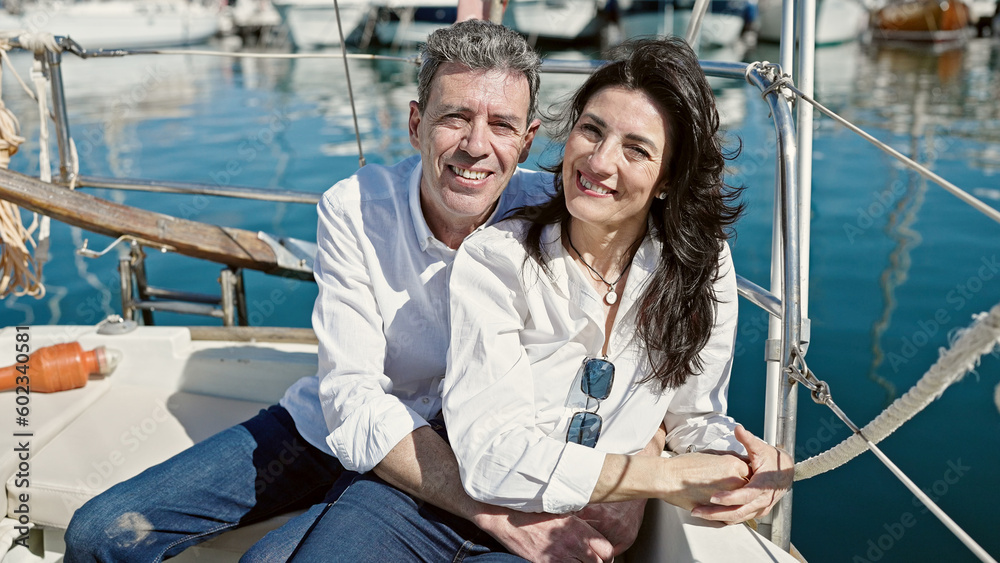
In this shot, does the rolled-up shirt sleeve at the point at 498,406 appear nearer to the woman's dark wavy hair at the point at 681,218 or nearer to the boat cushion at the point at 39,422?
the woman's dark wavy hair at the point at 681,218

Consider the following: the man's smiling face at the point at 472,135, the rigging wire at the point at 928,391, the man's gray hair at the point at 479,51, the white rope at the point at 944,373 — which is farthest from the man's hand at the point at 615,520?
the man's gray hair at the point at 479,51

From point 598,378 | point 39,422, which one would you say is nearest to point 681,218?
point 598,378

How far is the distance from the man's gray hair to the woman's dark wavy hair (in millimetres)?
178

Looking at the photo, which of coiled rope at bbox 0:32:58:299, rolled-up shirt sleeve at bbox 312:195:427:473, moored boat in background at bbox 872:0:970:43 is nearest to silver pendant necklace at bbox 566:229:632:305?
rolled-up shirt sleeve at bbox 312:195:427:473

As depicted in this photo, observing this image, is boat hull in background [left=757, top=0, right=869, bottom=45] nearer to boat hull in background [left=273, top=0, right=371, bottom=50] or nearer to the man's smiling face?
boat hull in background [left=273, top=0, right=371, bottom=50]

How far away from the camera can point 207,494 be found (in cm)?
179

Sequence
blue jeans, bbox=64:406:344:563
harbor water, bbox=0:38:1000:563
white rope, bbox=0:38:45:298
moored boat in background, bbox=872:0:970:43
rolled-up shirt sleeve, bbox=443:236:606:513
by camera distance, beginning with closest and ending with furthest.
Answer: rolled-up shirt sleeve, bbox=443:236:606:513, blue jeans, bbox=64:406:344:563, white rope, bbox=0:38:45:298, harbor water, bbox=0:38:1000:563, moored boat in background, bbox=872:0:970:43

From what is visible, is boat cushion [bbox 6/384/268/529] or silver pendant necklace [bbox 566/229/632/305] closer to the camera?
silver pendant necklace [bbox 566/229/632/305]

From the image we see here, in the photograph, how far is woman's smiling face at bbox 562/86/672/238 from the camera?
1.52 metres

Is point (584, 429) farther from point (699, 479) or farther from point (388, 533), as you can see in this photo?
point (388, 533)

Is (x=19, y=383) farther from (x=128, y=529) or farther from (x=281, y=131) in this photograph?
(x=281, y=131)

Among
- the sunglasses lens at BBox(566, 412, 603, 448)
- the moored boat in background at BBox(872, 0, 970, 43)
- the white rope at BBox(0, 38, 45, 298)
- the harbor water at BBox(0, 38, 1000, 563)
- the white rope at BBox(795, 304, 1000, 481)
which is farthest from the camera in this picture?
the moored boat in background at BBox(872, 0, 970, 43)

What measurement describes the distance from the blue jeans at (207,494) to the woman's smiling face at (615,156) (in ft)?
2.83

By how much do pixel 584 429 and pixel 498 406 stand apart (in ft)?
0.66
